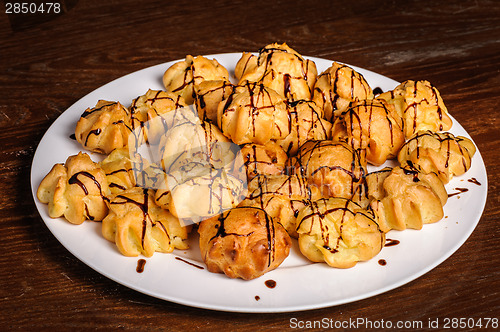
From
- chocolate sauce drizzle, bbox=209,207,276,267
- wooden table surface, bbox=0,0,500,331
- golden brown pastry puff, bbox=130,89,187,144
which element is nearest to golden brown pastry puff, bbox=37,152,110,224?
wooden table surface, bbox=0,0,500,331

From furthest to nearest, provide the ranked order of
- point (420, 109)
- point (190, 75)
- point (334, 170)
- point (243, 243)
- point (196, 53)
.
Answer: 1. point (196, 53)
2. point (190, 75)
3. point (420, 109)
4. point (334, 170)
5. point (243, 243)

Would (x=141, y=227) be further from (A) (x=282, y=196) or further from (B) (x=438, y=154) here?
(B) (x=438, y=154)

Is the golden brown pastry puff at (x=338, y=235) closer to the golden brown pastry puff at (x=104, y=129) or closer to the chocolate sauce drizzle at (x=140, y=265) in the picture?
the chocolate sauce drizzle at (x=140, y=265)

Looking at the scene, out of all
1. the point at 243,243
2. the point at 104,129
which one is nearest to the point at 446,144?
the point at 243,243

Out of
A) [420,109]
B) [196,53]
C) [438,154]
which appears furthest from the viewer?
[196,53]

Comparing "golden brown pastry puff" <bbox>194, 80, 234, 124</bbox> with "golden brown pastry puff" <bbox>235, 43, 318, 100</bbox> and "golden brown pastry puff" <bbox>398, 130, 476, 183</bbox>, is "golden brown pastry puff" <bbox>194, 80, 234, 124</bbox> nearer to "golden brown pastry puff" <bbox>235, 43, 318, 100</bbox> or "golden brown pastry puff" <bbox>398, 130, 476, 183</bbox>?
"golden brown pastry puff" <bbox>235, 43, 318, 100</bbox>

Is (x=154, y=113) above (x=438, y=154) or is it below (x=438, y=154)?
above

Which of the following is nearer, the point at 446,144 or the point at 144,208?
the point at 144,208

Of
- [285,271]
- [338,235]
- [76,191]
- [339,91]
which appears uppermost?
[339,91]

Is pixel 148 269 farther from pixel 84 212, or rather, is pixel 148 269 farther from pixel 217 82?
pixel 217 82
